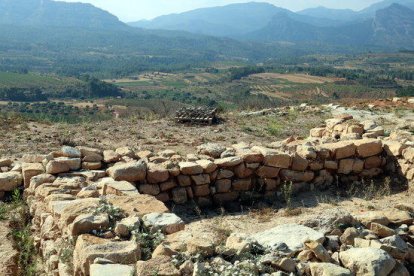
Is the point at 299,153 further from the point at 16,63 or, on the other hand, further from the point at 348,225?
the point at 16,63

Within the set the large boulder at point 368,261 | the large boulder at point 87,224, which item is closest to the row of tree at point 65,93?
the large boulder at point 87,224

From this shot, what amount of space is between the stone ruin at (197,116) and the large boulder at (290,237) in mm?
12908

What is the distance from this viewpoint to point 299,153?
949 centimetres

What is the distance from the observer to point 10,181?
338 inches

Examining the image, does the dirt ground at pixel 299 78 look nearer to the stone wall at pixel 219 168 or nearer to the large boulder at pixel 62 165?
the stone wall at pixel 219 168

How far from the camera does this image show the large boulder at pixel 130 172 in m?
8.09

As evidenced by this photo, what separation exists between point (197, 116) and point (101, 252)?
14339 mm

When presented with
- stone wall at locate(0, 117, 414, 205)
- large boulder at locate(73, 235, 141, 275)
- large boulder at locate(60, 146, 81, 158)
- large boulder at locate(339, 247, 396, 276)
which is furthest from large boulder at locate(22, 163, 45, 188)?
large boulder at locate(339, 247, 396, 276)

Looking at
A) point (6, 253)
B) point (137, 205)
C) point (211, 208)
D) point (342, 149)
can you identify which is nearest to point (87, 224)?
point (137, 205)

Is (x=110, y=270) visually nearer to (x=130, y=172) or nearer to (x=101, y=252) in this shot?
(x=101, y=252)

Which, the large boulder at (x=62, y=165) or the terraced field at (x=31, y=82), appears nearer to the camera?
the large boulder at (x=62, y=165)

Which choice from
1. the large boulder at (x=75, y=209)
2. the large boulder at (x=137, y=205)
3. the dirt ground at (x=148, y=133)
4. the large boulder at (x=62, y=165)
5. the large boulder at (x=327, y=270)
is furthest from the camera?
the dirt ground at (x=148, y=133)

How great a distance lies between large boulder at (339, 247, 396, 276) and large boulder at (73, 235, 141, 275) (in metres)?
2.28

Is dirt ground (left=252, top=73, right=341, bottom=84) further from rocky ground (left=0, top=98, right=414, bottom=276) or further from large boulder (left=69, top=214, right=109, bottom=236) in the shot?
large boulder (left=69, top=214, right=109, bottom=236)
